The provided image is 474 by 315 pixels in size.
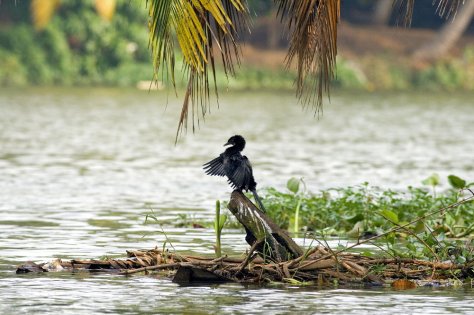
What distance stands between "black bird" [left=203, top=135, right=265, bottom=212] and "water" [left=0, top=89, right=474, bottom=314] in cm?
76

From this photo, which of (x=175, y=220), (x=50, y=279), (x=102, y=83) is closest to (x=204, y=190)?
→ (x=175, y=220)

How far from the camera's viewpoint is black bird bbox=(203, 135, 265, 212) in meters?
10.4

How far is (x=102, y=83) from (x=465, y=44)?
15.4 metres

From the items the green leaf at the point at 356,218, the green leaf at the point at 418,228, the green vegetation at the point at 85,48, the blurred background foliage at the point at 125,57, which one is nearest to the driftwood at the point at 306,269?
the green leaf at the point at 418,228

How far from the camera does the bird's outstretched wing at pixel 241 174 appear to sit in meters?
10.4

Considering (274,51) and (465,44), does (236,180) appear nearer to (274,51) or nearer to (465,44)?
(274,51)

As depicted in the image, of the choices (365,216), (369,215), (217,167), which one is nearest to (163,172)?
(369,215)

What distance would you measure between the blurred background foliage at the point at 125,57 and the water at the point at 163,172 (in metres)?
7.20

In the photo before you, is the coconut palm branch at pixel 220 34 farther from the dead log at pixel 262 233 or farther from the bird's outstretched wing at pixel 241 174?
the dead log at pixel 262 233

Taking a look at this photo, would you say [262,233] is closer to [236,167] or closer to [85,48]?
[236,167]

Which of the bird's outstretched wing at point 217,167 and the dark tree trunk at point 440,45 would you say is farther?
the dark tree trunk at point 440,45

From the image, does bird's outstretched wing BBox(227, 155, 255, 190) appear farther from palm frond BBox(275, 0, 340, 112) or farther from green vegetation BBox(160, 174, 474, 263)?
green vegetation BBox(160, 174, 474, 263)

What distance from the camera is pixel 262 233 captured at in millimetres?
10492

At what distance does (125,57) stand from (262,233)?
43.8 metres
